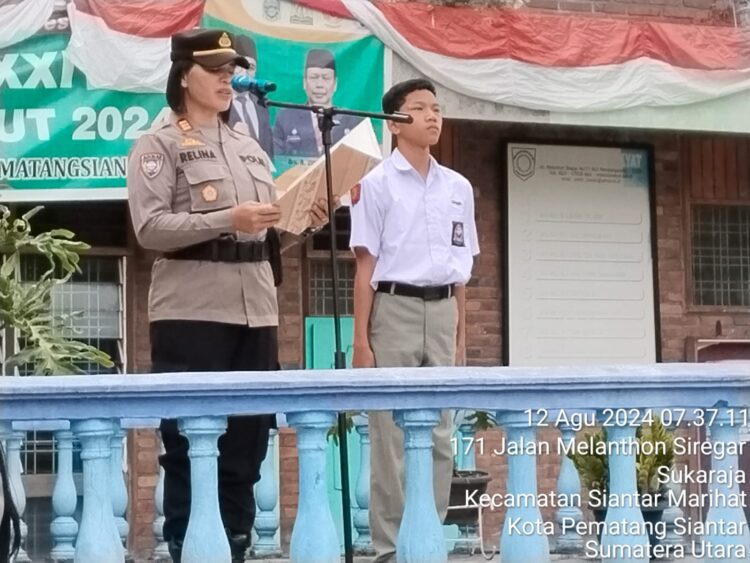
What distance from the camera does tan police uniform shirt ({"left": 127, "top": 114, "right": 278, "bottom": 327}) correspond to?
4.31 m

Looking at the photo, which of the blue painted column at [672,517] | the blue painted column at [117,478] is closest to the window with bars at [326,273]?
the blue painted column at [672,517]

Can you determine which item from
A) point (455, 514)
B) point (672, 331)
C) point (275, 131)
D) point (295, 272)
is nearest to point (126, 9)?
point (275, 131)

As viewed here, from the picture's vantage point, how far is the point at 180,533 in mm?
4309

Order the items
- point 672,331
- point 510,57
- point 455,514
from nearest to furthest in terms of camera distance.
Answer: point 455,514 < point 510,57 < point 672,331

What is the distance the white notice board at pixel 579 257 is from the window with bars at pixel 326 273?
1064 millimetres

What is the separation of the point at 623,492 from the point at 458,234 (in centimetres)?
123

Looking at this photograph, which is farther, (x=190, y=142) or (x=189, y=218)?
(x=190, y=142)

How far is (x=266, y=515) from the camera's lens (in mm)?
5484

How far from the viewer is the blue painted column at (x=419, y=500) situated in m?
3.96

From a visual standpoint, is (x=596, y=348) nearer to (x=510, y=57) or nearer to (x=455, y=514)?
(x=510, y=57)

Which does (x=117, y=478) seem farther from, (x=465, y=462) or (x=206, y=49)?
(x=465, y=462)

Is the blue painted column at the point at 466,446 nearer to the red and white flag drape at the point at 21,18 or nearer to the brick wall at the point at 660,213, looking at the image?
the brick wall at the point at 660,213

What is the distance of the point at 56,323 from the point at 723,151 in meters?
5.54

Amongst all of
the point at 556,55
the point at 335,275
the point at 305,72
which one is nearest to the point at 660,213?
the point at 556,55
